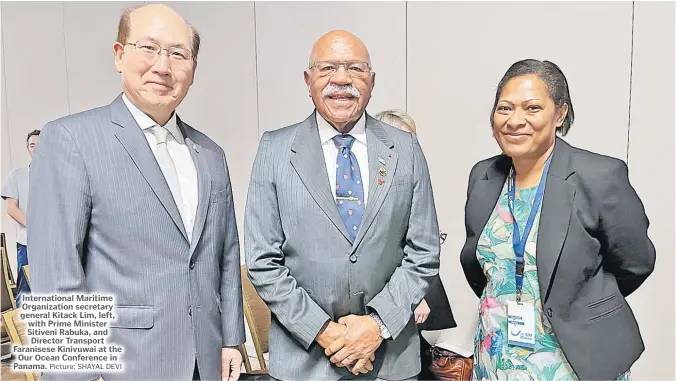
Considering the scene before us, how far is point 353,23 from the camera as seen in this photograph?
3.82m

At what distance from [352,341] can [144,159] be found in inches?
32.5

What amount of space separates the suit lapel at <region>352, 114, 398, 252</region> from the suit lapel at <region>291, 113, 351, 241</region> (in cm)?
8

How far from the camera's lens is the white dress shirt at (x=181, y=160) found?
1.67m

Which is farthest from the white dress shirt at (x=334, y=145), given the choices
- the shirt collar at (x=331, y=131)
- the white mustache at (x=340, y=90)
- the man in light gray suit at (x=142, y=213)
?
→ the man in light gray suit at (x=142, y=213)

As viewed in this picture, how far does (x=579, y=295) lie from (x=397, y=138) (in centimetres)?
77

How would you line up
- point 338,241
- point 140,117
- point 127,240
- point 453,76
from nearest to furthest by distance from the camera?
point 127,240, point 140,117, point 338,241, point 453,76

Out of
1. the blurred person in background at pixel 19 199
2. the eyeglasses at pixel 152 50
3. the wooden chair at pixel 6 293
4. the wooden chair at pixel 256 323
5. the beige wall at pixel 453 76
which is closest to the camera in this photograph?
the eyeglasses at pixel 152 50

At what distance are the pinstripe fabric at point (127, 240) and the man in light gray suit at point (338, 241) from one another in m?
0.21

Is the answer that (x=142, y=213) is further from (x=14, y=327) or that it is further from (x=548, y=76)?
(x=548, y=76)

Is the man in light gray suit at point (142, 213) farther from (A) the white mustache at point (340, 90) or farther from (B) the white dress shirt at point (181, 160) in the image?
(A) the white mustache at point (340, 90)

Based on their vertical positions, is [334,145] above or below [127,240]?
above

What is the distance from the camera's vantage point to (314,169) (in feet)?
5.94

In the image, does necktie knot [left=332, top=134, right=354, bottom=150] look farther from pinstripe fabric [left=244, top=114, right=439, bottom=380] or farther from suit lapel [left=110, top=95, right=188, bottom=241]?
suit lapel [left=110, top=95, right=188, bottom=241]

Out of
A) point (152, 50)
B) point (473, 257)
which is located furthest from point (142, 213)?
point (473, 257)
